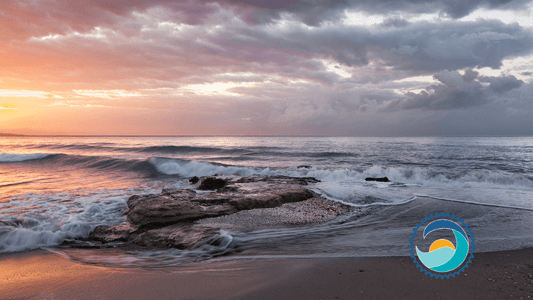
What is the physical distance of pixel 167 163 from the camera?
1852 cm

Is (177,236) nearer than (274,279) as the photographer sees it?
No

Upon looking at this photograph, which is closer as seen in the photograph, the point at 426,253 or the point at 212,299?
the point at 212,299

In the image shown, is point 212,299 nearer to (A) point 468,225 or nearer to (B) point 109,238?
(B) point 109,238

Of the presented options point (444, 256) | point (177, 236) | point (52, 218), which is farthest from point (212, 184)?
point (444, 256)

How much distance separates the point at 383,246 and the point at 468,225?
7.85 ft

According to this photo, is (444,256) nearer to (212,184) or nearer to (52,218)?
(52,218)

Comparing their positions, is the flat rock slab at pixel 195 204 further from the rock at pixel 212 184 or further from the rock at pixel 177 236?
the rock at pixel 212 184

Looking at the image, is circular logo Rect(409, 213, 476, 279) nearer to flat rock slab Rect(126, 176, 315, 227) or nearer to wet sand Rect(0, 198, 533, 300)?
wet sand Rect(0, 198, 533, 300)

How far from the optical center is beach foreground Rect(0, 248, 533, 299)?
2.63 metres

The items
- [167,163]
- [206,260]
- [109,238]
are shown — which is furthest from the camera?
[167,163]

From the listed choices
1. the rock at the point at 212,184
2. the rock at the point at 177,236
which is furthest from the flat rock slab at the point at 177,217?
the rock at the point at 212,184

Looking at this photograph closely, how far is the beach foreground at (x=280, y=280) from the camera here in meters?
2.63

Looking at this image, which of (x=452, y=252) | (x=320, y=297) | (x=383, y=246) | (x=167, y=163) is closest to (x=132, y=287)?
(x=320, y=297)

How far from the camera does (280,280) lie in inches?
116
